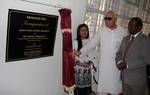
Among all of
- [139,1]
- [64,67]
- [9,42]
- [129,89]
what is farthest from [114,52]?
[139,1]

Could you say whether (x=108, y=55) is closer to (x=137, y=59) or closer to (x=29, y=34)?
(x=137, y=59)

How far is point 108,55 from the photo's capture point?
3.25 metres

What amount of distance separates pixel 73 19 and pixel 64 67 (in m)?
0.84

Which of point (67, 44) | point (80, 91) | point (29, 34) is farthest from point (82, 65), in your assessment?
point (29, 34)

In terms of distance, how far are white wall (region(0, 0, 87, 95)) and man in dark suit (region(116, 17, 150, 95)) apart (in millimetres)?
796

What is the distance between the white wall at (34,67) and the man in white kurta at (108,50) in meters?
0.40

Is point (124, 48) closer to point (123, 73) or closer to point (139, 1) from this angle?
point (123, 73)

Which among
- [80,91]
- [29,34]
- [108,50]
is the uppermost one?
[29,34]

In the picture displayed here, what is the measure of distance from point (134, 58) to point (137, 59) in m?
0.04

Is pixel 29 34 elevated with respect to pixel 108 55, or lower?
elevated

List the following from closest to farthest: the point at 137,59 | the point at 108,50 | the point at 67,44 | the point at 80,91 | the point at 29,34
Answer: the point at 29,34 < the point at 67,44 < the point at 137,59 < the point at 108,50 < the point at 80,91

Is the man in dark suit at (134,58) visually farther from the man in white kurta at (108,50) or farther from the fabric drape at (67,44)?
the fabric drape at (67,44)

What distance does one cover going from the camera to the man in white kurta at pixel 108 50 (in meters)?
3.23

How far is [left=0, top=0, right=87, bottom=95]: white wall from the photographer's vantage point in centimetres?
235
